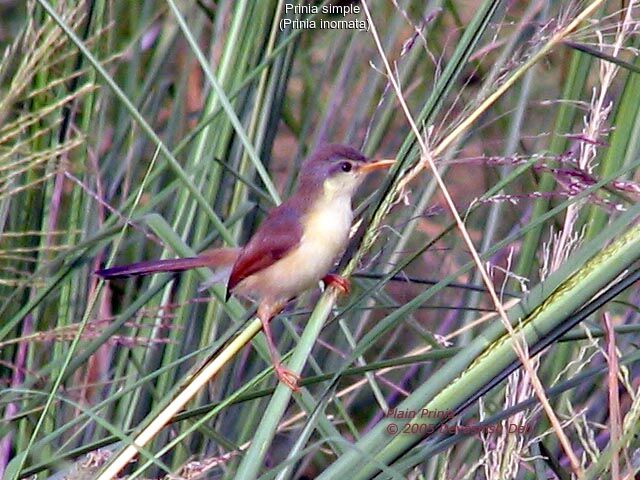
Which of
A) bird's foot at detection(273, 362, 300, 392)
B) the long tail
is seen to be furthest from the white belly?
bird's foot at detection(273, 362, 300, 392)

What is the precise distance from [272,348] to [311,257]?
22cm

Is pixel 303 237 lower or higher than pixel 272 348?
higher

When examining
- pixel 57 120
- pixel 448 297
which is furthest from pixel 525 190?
pixel 57 120

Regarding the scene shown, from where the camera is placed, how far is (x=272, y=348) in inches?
76.1

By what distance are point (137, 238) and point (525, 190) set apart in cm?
107

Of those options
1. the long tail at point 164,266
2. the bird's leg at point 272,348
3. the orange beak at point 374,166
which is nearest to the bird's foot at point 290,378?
the bird's leg at point 272,348

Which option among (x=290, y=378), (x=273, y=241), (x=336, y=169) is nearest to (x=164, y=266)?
(x=273, y=241)

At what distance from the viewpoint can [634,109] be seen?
1.77m

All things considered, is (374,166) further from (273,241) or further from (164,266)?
(164,266)

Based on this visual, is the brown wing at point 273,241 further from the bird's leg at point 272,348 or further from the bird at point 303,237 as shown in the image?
the bird's leg at point 272,348

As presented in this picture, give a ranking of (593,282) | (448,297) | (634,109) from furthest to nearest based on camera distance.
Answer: (448,297)
(634,109)
(593,282)

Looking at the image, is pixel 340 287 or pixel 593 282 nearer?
pixel 593 282

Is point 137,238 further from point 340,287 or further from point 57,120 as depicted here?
point 340,287

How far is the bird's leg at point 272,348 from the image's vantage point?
1.41 meters
